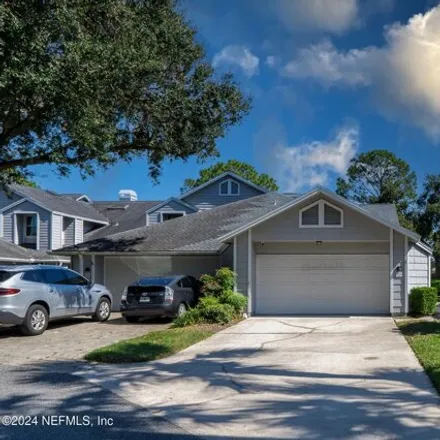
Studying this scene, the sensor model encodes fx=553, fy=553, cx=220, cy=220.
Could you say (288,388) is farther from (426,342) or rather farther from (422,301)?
(422,301)

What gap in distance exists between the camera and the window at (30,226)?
32.4 meters

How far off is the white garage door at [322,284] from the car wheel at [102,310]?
5.12 meters

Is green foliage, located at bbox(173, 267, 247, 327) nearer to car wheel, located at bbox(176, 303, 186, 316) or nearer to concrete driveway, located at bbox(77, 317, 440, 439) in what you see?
car wheel, located at bbox(176, 303, 186, 316)

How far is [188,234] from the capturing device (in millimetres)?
Result: 22484

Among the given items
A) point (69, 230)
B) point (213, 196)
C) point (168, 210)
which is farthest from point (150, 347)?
point (69, 230)

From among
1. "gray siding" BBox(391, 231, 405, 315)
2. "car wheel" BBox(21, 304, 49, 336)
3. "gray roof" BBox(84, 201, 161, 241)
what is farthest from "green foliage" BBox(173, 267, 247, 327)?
"gray roof" BBox(84, 201, 161, 241)

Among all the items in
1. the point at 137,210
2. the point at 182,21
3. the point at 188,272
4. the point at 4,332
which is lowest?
the point at 4,332

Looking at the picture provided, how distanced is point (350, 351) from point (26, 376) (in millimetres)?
6124

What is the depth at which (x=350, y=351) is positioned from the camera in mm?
11070

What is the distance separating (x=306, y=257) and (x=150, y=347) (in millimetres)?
9146

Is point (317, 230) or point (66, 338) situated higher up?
point (317, 230)

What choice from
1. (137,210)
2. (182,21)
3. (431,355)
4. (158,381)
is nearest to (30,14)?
(182,21)

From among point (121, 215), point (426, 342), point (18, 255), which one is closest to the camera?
point (426, 342)

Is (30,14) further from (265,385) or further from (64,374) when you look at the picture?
(265,385)
